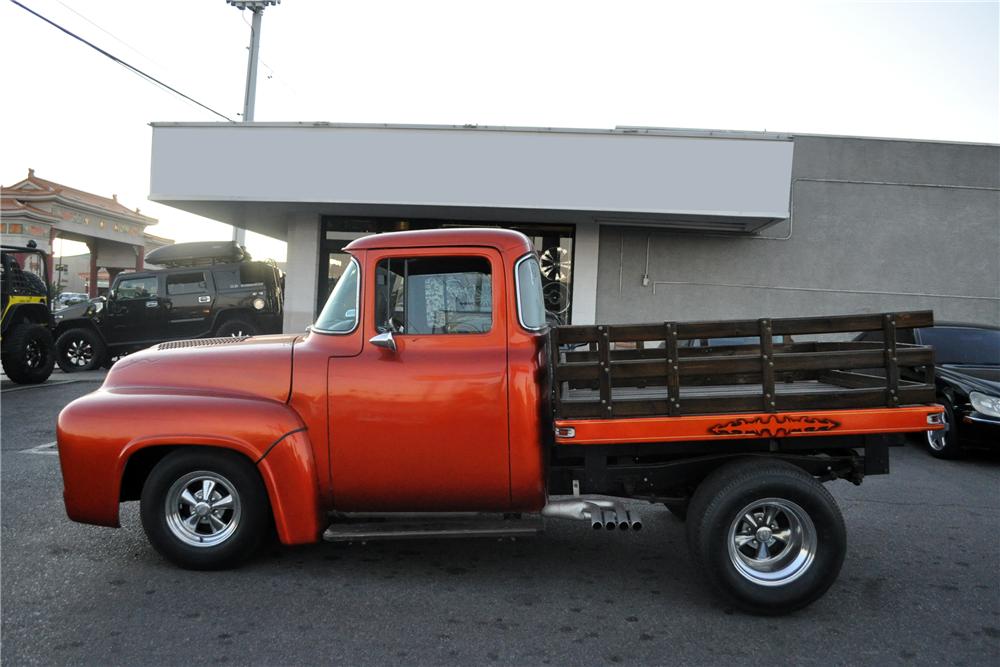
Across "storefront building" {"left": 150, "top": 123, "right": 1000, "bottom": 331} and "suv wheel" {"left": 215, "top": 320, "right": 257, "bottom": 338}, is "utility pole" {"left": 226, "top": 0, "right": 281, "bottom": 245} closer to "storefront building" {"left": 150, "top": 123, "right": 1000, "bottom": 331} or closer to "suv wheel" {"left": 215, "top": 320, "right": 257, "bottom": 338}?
"storefront building" {"left": 150, "top": 123, "right": 1000, "bottom": 331}

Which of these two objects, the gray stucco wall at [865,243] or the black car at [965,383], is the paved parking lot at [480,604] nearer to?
the black car at [965,383]

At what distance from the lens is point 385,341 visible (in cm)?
390

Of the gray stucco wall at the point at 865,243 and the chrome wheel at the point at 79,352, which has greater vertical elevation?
the gray stucco wall at the point at 865,243

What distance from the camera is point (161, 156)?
13383mm

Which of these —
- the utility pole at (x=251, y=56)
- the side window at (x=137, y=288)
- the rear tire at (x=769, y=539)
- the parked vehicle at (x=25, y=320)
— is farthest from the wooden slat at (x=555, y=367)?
the utility pole at (x=251, y=56)

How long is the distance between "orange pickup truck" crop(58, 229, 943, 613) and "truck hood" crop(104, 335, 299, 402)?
0.01m

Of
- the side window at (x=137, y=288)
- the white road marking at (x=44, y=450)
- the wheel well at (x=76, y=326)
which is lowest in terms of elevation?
the white road marking at (x=44, y=450)

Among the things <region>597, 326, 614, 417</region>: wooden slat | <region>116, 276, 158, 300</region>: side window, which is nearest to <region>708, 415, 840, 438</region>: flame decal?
<region>597, 326, 614, 417</region>: wooden slat

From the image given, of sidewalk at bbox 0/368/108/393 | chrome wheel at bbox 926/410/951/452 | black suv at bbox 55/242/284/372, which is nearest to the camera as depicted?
chrome wheel at bbox 926/410/951/452

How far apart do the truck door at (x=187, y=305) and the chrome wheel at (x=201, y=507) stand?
10.8m

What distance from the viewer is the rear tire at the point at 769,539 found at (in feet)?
12.0

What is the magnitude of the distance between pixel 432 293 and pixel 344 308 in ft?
1.78

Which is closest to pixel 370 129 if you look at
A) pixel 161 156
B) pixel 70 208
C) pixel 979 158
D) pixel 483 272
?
pixel 161 156

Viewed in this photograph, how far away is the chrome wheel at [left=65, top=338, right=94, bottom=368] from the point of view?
14547 millimetres
